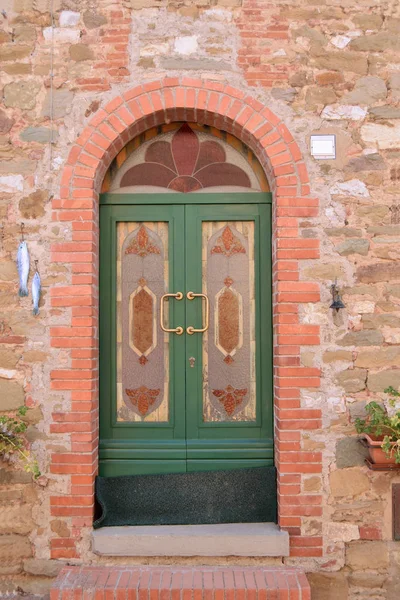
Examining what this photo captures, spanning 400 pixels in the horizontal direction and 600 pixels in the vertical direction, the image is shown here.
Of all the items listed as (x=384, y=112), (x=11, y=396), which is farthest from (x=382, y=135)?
(x=11, y=396)

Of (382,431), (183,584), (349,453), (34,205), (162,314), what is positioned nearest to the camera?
(183,584)

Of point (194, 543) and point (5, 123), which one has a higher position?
point (5, 123)

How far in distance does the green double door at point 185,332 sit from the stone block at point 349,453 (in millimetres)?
476

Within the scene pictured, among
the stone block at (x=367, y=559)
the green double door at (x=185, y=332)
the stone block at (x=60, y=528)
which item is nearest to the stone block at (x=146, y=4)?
the green double door at (x=185, y=332)

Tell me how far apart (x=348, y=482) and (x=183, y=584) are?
3.98ft

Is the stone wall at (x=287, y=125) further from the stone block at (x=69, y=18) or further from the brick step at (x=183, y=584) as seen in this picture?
the brick step at (x=183, y=584)

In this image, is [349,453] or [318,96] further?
[318,96]

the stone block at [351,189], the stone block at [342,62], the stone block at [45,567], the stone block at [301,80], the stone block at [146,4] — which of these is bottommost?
the stone block at [45,567]

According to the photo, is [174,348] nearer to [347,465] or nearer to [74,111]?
[347,465]

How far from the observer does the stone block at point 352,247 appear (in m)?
3.54

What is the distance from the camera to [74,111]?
358cm

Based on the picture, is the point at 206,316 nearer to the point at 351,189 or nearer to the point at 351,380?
the point at 351,380

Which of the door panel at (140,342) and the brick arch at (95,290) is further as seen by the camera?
the door panel at (140,342)

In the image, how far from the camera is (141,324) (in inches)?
148
